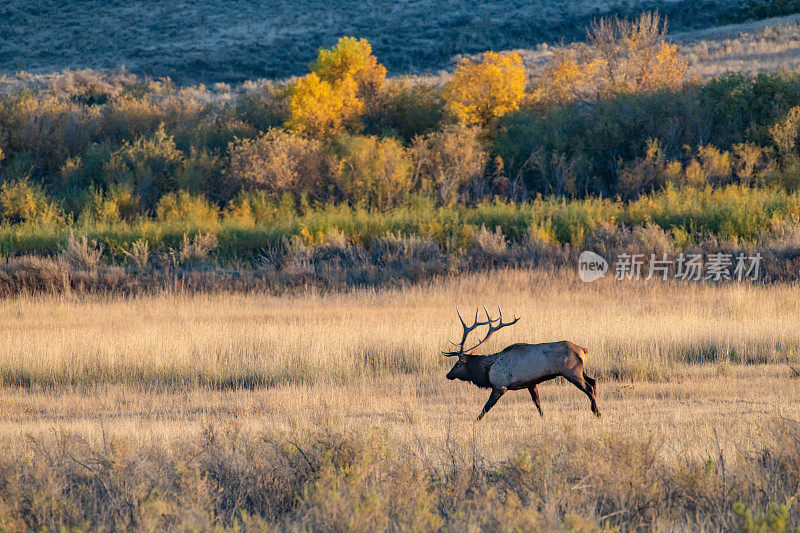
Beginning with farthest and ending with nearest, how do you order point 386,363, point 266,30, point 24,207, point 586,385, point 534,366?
point 266,30, point 24,207, point 386,363, point 586,385, point 534,366

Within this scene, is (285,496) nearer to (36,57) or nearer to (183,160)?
(183,160)

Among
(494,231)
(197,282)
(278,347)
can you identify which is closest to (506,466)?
(278,347)

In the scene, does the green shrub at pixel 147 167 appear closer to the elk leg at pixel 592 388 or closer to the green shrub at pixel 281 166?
the green shrub at pixel 281 166

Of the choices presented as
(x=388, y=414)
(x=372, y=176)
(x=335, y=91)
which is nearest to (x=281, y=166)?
(x=372, y=176)

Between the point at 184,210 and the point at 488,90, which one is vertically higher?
the point at 488,90

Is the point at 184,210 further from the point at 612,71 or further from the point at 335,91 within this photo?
the point at 612,71

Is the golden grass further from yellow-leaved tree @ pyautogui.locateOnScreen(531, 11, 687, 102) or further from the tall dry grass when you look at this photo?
yellow-leaved tree @ pyautogui.locateOnScreen(531, 11, 687, 102)

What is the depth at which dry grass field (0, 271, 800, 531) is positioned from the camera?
18.5 ft

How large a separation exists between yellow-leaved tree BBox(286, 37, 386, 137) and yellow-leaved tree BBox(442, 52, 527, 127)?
12.1 feet

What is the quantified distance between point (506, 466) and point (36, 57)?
59971 millimetres

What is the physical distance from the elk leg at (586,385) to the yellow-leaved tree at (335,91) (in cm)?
2421

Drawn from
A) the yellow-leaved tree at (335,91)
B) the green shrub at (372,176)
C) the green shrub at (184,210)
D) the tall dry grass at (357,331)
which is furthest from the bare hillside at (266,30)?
the tall dry grass at (357,331)

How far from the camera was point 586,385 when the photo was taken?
8.36 m

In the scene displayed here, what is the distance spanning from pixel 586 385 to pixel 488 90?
25.3 m
